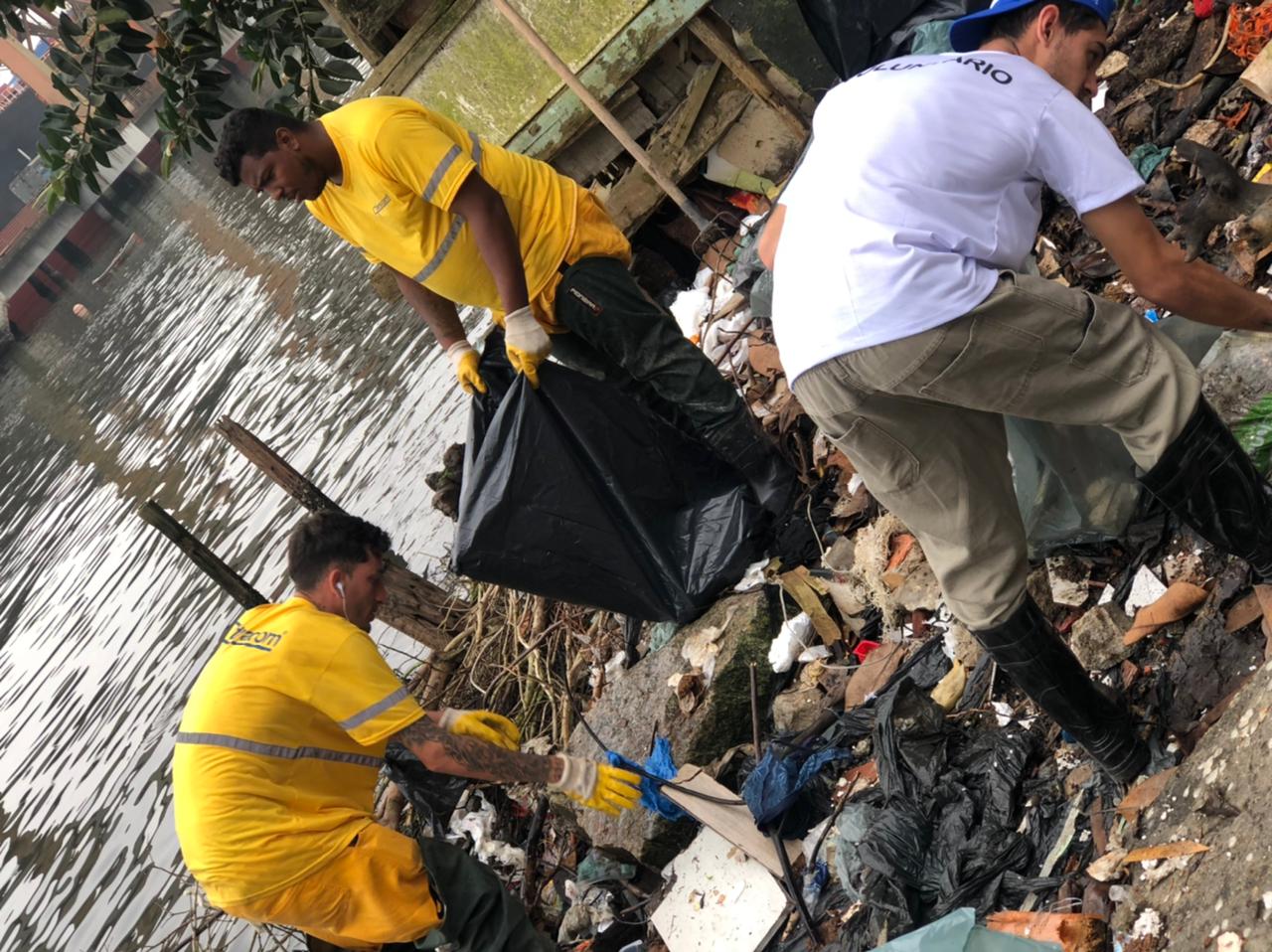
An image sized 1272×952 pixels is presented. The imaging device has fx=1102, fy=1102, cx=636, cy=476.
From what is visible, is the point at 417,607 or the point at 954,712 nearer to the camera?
the point at 954,712

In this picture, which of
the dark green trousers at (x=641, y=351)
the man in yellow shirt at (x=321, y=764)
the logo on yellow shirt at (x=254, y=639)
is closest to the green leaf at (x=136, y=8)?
the dark green trousers at (x=641, y=351)

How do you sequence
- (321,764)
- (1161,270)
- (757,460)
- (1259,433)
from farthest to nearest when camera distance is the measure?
1. (757,460)
2. (321,764)
3. (1259,433)
4. (1161,270)

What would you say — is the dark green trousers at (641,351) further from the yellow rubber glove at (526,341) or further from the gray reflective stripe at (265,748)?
the gray reflective stripe at (265,748)

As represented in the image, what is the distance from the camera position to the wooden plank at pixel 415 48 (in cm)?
529

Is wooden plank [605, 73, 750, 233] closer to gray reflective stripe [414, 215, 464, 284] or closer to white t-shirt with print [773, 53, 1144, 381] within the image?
gray reflective stripe [414, 215, 464, 284]

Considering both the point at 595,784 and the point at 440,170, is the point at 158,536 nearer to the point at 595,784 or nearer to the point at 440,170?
the point at 440,170

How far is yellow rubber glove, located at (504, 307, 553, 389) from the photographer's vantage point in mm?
3697

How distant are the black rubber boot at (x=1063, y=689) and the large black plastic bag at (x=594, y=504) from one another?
173 centimetres

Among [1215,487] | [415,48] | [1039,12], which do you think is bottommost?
[1215,487]

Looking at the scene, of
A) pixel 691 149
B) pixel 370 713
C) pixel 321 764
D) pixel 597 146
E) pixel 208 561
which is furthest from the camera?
pixel 208 561

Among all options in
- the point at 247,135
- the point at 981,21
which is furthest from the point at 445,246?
the point at 981,21

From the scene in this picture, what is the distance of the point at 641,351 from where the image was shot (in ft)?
12.6

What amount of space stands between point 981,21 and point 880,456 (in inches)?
34.4

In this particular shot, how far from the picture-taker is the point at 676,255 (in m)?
6.00
